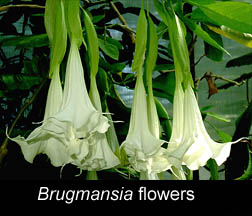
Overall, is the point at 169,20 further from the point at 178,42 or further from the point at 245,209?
the point at 245,209

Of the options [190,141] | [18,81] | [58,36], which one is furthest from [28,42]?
[190,141]

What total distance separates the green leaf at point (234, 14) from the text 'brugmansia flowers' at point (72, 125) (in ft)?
0.41

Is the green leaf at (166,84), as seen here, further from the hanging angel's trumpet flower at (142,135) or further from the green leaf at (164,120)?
the hanging angel's trumpet flower at (142,135)

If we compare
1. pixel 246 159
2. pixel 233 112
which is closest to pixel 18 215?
pixel 246 159

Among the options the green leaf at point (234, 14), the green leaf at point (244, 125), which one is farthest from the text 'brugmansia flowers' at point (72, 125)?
the green leaf at point (244, 125)

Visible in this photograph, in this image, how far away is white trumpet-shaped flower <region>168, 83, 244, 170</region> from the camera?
0.99 feet

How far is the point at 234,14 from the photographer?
0.32 metres

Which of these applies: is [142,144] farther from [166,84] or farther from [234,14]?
[166,84]

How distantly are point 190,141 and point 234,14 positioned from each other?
0.12 meters

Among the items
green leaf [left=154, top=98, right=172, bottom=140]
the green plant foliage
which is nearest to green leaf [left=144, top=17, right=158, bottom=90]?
the green plant foliage

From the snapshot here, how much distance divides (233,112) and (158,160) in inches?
28.4

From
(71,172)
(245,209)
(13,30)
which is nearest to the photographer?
(245,209)

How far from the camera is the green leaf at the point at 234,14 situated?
0.31 metres

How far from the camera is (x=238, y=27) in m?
0.32
